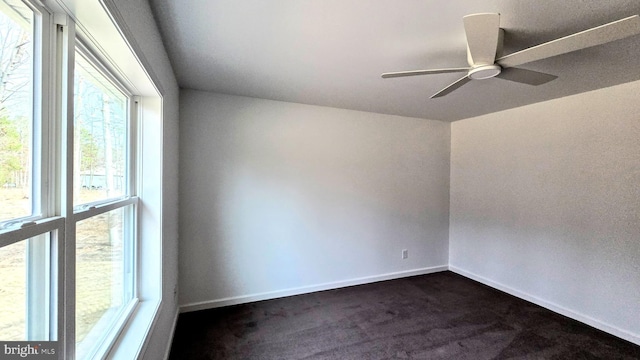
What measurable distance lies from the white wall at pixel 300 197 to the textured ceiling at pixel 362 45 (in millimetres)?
456

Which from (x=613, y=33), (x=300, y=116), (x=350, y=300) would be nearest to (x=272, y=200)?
(x=300, y=116)

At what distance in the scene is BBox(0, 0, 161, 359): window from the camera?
0.69m

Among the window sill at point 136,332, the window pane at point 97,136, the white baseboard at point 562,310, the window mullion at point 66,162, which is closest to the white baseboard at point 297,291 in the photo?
the white baseboard at point 562,310

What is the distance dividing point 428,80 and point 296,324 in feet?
8.82

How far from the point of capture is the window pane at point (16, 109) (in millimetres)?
670

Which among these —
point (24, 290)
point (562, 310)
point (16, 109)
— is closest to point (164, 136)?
point (16, 109)

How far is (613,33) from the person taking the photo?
3.87 feet

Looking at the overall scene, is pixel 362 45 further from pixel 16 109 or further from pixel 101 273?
pixel 101 273

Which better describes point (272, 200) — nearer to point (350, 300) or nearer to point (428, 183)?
point (350, 300)

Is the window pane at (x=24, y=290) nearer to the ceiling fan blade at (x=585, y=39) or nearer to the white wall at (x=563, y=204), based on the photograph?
the ceiling fan blade at (x=585, y=39)

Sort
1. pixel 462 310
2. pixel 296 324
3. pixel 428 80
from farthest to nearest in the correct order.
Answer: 1. pixel 462 310
2. pixel 296 324
3. pixel 428 80

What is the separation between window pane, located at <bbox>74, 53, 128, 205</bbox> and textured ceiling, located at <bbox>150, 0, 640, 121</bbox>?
1.80ft

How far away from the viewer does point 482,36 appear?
4.58 feet

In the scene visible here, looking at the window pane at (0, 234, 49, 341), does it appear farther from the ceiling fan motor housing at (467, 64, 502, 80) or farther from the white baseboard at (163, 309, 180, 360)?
the ceiling fan motor housing at (467, 64, 502, 80)
